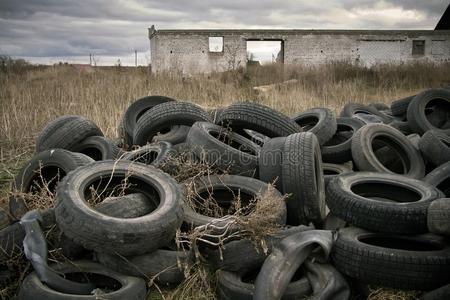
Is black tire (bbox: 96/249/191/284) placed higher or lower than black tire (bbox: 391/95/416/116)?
lower

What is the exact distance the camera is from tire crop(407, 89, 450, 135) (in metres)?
6.94

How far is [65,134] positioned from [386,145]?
15.1 ft

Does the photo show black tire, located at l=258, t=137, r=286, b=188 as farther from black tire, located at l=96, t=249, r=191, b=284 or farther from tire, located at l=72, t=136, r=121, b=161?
tire, located at l=72, t=136, r=121, b=161

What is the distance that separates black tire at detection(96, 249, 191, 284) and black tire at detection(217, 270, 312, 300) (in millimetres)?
353

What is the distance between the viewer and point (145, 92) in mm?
11922

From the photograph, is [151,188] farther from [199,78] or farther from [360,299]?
[199,78]

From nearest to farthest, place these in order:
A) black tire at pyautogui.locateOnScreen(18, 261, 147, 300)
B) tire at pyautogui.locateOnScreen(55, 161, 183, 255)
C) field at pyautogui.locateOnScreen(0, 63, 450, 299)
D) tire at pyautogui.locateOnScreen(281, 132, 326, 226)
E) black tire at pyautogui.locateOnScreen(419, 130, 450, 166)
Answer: black tire at pyautogui.locateOnScreen(18, 261, 147, 300), tire at pyautogui.locateOnScreen(55, 161, 183, 255), tire at pyautogui.locateOnScreen(281, 132, 326, 226), black tire at pyautogui.locateOnScreen(419, 130, 450, 166), field at pyautogui.locateOnScreen(0, 63, 450, 299)

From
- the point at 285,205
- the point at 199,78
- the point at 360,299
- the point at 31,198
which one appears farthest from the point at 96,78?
the point at 360,299

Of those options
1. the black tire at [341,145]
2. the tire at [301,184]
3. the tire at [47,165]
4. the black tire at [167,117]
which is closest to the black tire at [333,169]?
the black tire at [341,145]

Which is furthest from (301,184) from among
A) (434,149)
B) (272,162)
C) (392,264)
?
(434,149)

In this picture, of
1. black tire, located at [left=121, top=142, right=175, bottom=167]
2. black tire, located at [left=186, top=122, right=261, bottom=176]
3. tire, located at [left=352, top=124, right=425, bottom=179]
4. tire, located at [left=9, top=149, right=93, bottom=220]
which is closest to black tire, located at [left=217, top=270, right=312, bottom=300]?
black tire, located at [left=186, top=122, right=261, bottom=176]

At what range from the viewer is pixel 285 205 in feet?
13.6

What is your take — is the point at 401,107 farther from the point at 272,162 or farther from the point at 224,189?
the point at 224,189

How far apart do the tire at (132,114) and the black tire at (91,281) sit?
3369 mm
